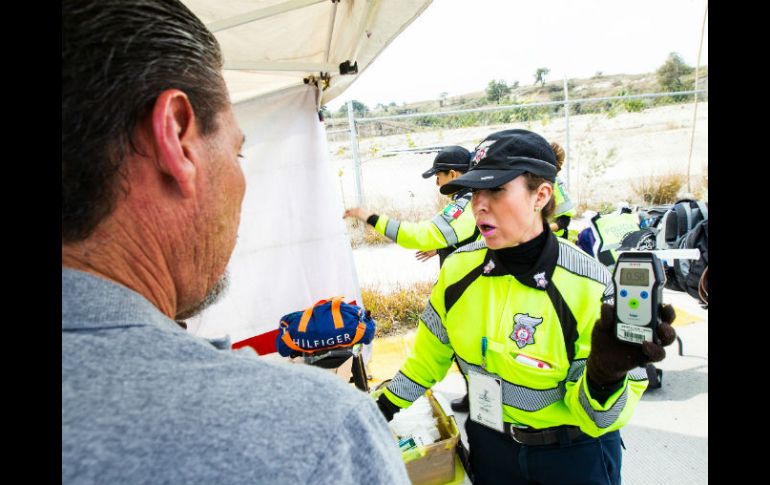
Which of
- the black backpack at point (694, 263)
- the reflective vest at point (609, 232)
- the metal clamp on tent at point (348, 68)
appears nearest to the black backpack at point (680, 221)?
the black backpack at point (694, 263)

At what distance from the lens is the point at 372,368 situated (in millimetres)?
4266

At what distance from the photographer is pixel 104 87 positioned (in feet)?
1.74

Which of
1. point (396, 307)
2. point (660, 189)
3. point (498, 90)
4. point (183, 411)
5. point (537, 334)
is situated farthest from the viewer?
point (498, 90)

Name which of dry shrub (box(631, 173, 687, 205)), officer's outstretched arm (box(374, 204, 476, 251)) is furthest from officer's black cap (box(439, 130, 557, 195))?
dry shrub (box(631, 173, 687, 205))

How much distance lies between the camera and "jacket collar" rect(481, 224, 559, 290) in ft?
5.10

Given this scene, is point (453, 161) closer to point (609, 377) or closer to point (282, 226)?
point (282, 226)

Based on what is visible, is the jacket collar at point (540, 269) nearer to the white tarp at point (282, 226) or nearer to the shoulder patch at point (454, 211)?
the shoulder patch at point (454, 211)

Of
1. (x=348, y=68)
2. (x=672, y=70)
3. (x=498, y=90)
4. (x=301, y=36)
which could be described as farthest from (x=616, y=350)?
(x=672, y=70)

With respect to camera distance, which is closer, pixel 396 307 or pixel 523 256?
pixel 523 256

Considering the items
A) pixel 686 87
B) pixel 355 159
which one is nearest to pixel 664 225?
pixel 355 159

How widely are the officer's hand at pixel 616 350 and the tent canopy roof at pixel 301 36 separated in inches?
64.8

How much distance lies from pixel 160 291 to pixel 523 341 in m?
1.26

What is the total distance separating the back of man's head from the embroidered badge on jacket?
132 centimetres

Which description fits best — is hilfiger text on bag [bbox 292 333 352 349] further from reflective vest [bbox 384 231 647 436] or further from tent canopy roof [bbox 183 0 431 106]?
tent canopy roof [bbox 183 0 431 106]
